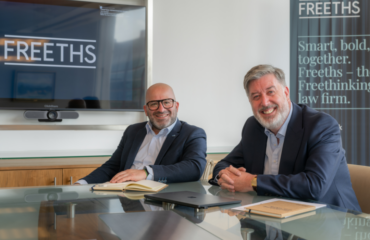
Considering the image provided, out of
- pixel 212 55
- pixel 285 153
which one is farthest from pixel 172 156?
pixel 212 55

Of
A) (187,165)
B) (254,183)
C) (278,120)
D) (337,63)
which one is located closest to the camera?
(254,183)

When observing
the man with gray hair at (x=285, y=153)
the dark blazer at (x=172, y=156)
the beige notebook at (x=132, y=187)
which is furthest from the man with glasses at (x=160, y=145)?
the beige notebook at (x=132, y=187)

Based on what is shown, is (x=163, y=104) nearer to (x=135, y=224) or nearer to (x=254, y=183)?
(x=254, y=183)

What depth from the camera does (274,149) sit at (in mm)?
1896

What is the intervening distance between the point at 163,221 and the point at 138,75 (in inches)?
102

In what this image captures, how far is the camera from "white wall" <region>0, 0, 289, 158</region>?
360 centimetres

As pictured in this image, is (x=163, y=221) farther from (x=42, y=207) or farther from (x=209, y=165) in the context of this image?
(x=209, y=165)

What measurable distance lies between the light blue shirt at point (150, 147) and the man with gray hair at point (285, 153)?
1.96ft

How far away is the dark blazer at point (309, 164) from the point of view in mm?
1484

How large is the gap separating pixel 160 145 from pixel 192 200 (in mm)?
1229

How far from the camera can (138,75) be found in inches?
137

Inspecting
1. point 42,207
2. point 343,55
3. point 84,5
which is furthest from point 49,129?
point 343,55

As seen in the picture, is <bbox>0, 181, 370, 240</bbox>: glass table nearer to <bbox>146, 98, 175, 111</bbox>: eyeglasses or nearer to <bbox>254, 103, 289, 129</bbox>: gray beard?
<bbox>254, 103, 289, 129</bbox>: gray beard

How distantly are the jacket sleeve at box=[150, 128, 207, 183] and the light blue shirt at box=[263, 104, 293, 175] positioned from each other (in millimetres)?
394
